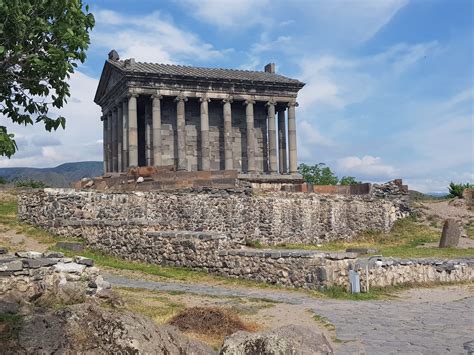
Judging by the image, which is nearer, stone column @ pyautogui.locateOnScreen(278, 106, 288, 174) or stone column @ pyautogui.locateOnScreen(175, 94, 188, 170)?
stone column @ pyautogui.locateOnScreen(175, 94, 188, 170)

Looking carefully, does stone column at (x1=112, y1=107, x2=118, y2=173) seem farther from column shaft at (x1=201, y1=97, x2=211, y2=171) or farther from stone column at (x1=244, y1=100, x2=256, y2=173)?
stone column at (x1=244, y1=100, x2=256, y2=173)

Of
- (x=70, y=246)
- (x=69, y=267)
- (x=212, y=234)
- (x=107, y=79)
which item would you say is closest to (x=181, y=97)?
(x=107, y=79)

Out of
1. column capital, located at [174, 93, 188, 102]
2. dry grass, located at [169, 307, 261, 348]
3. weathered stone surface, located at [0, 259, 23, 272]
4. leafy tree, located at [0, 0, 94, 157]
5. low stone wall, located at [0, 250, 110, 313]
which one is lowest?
dry grass, located at [169, 307, 261, 348]

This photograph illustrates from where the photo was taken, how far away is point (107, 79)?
3894 cm

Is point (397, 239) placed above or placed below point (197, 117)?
below

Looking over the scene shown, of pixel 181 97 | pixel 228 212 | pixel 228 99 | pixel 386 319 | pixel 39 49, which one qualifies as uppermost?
pixel 228 99

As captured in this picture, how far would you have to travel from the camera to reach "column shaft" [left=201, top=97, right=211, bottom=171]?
3600 centimetres

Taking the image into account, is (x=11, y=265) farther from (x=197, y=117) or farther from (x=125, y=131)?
(x=197, y=117)

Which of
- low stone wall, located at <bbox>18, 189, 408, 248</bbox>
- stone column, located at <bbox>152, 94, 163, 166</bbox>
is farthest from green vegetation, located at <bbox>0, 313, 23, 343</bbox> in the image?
stone column, located at <bbox>152, 94, 163, 166</bbox>

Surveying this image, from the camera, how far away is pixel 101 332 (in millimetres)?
4676

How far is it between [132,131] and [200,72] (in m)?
6.72

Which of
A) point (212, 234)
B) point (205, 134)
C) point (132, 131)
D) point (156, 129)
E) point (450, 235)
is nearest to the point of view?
point (212, 234)

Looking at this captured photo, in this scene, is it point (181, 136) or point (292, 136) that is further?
point (292, 136)

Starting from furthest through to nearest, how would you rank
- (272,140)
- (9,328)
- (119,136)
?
(272,140) < (119,136) < (9,328)
